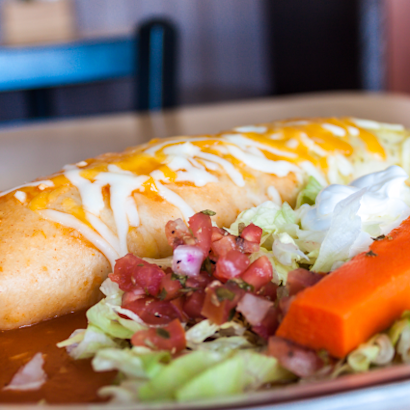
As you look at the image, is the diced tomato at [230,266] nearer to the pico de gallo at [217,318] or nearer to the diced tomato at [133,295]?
the pico de gallo at [217,318]

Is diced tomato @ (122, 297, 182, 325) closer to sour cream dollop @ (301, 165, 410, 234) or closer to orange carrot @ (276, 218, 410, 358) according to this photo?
orange carrot @ (276, 218, 410, 358)

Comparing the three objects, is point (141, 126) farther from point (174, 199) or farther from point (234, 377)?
point (234, 377)

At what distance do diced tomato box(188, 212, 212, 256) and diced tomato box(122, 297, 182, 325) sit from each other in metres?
0.11

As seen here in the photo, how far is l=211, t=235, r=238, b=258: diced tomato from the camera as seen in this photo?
0.83 m

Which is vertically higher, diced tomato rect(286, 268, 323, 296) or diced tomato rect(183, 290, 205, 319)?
diced tomato rect(286, 268, 323, 296)

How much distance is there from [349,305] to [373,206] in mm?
402


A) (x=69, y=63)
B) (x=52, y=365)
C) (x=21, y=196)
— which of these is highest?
(x=69, y=63)

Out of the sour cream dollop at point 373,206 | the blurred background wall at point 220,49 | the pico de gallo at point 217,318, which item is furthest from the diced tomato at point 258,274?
the blurred background wall at point 220,49

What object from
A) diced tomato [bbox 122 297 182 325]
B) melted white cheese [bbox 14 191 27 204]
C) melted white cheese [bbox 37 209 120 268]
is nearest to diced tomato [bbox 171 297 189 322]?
diced tomato [bbox 122 297 182 325]

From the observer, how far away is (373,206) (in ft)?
3.31

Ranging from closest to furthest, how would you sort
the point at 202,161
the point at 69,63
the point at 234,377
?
1. the point at 234,377
2. the point at 202,161
3. the point at 69,63

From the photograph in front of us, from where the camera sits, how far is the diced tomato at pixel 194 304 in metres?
0.78

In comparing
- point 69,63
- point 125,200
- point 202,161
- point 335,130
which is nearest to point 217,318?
point 125,200

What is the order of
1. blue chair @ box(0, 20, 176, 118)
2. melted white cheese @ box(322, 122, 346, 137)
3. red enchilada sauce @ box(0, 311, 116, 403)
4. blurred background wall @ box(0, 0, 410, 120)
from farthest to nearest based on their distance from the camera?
blurred background wall @ box(0, 0, 410, 120) < blue chair @ box(0, 20, 176, 118) < melted white cheese @ box(322, 122, 346, 137) < red enchilada sauce @ box(0, 311, 116, 403)
